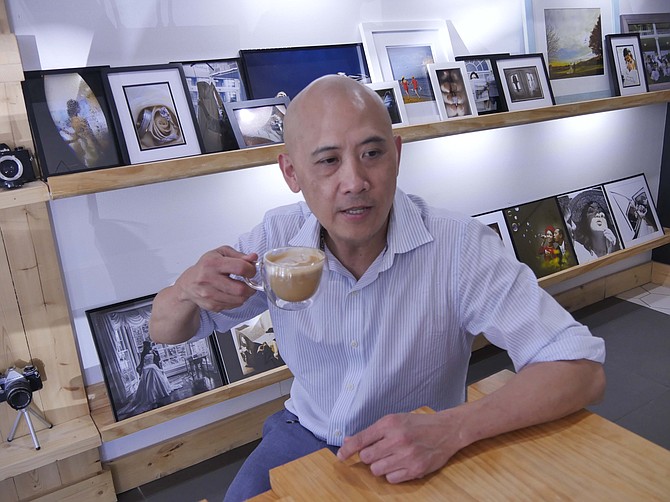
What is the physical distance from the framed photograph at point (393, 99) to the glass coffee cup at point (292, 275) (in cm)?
160

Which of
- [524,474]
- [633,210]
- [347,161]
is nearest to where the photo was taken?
[524,474]

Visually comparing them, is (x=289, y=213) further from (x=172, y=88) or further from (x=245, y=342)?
(x=245, y=342)

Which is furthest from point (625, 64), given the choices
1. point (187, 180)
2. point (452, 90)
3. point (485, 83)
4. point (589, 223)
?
point (187, 180)

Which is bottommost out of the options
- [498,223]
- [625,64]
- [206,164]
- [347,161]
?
[498,223]

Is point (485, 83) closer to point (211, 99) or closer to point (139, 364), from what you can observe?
point (211, 99)

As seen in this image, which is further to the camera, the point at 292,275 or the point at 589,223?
the point at 589,223

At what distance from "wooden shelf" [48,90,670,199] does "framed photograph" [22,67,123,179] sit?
171mm

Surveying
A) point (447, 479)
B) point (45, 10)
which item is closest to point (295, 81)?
point (45, 10)

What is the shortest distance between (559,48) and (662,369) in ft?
6.29

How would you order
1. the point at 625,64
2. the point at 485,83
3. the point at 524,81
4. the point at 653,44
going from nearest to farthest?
1. the point at 485,83
2. the point at 524,81
3. the point at 625,64
4. the point at 653,44

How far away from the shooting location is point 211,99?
235 centimetres

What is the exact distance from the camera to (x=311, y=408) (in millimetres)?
1610

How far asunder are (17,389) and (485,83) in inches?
102

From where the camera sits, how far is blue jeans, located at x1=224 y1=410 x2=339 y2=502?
59.4 inches
